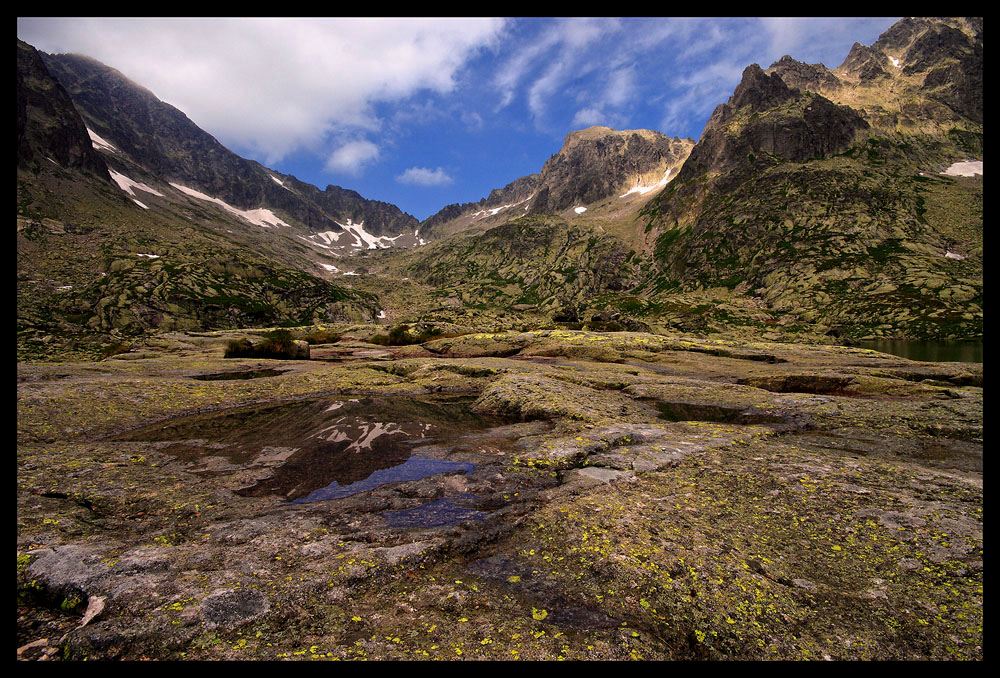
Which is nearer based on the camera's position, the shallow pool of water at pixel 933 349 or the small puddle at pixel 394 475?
the small puddle at pixel 394 475

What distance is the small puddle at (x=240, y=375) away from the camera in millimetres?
30875

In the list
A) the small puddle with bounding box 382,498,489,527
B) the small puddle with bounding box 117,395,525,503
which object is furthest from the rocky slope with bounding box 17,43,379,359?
the small puddle with bounding box 382,498,489,527

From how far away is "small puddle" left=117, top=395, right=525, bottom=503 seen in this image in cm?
1288

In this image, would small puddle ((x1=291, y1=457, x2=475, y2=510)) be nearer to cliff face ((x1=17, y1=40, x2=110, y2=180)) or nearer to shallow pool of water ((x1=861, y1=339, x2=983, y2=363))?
shallow pool of water ((x1=861, y1=339, x2=983, y2=363))

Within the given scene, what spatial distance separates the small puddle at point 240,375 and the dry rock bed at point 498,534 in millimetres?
10054

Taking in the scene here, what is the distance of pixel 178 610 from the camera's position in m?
6.29

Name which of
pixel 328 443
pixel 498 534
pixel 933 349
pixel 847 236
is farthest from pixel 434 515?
pixel 847 236

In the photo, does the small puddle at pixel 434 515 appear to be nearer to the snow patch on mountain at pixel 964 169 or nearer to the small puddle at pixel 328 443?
the small puddle at pixel 328 443

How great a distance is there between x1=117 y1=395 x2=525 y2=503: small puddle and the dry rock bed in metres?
0.13

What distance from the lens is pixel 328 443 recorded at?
1552 cm

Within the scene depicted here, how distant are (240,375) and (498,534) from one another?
3217 cm

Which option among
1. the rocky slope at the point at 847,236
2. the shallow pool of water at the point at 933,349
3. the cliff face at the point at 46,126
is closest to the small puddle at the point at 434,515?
the shallow pool of water at the point at 933,349

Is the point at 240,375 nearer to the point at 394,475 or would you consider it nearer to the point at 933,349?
the point at 394,475

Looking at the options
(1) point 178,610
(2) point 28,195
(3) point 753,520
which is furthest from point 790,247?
(2) point 28,195
